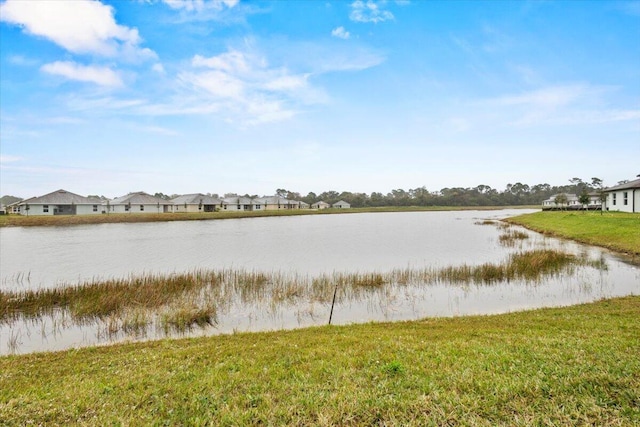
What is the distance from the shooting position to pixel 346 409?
3.94 meters

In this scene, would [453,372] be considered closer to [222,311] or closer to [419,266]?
[222,311]

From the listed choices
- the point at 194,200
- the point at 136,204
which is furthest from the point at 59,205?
the point at 194,200

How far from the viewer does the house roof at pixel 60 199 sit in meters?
61.5

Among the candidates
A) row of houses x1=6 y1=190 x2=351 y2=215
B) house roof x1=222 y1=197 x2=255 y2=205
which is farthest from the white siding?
row of houses x1=6 y1=190 x2=351 y2=215

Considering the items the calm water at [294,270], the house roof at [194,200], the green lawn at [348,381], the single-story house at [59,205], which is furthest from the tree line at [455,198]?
the green lawn at [348,381]

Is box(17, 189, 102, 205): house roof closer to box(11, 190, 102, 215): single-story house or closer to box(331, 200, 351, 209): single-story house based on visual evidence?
box(11, 190, 102, 215): single-story house

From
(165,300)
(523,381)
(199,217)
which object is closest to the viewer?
(523,381)

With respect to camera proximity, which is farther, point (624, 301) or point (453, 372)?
point (624, 301)

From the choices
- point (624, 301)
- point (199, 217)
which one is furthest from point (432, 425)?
point (199, 217)

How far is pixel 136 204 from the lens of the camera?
7581 cm

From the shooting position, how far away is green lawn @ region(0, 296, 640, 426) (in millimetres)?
3836

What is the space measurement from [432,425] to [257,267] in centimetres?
1546

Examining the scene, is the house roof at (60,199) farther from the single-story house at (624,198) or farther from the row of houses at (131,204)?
the single-story house at (624,198)

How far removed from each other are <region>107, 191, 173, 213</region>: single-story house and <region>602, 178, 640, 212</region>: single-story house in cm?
8049
